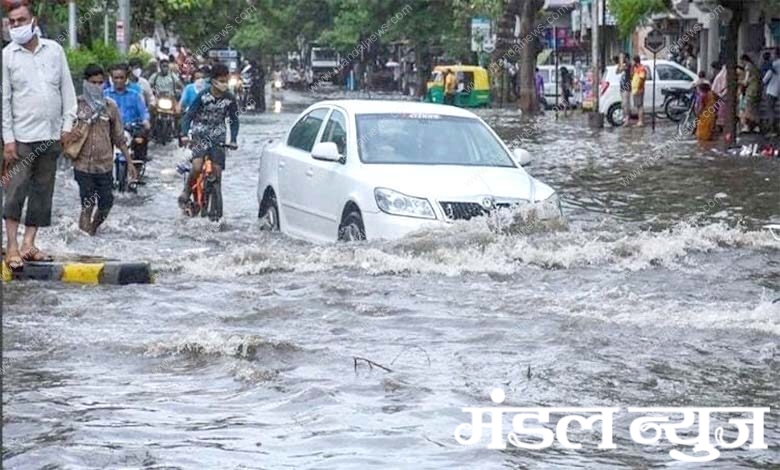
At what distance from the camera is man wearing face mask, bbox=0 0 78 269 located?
1192 centimetres

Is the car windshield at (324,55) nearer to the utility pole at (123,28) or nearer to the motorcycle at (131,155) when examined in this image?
the utility pole at (123,28)

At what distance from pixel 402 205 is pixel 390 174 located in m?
0.46

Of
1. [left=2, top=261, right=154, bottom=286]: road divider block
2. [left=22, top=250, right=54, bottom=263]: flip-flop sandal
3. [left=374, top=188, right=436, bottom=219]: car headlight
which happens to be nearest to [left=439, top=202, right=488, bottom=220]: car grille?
[left=374, top=188, right=436, bottom=219]: car headlight

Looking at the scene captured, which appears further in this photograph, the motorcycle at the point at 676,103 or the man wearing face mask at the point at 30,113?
the motorcycle at the point at 676,103

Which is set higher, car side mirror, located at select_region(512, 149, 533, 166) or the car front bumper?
car side mirror, located at select_region(512, 149, 533, 166)

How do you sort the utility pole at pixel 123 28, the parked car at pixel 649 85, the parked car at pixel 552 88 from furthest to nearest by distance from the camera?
1. the parked car at pixel 552 88
2. the parked car at pixel 649 85
3. the utility pole at pixel 123 28

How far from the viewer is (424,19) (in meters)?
80.1

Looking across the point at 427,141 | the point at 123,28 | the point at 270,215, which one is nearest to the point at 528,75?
the point at 123,28

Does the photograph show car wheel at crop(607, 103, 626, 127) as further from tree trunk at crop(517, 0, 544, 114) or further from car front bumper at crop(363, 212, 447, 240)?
car front bumper at crop(363, 212, 447, 240)

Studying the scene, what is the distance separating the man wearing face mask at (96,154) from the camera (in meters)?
15.7

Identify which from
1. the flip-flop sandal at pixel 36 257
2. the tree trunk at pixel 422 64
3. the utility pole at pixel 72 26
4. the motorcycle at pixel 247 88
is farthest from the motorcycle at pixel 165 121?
the tree trunk at pixel 422 64

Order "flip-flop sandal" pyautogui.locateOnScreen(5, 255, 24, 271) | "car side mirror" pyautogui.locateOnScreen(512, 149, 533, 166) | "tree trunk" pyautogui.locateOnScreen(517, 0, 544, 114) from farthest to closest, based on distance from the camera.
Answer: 1. "tree trunk" pyautogui.locateOnScreen(517, 0, 544, 114)
2. "car side mirror" pyautogui.locateOnScreen(512, 149, 533, 166)
3. "flip-flop sandal" pyautogui.locateOnScreen(5, 255, 24, 271)

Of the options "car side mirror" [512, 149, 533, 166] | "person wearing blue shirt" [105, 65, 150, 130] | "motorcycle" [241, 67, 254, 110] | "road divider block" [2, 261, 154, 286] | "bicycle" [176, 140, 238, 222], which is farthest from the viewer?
"motorcycle" [241, 67, 254, 110]

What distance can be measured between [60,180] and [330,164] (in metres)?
10.2
